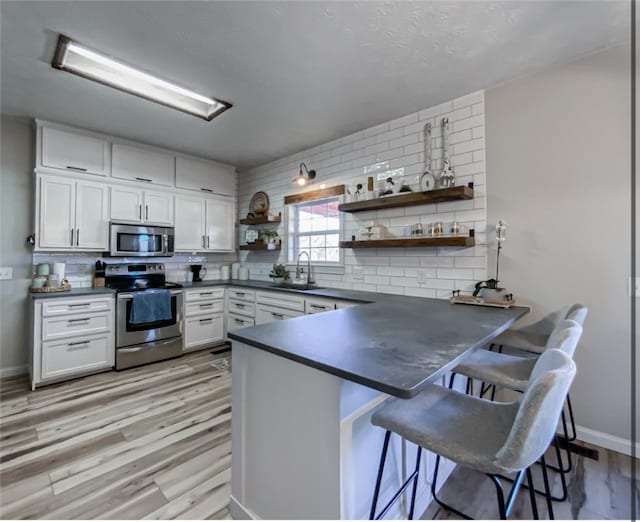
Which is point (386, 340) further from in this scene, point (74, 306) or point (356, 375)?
point (74, 306)

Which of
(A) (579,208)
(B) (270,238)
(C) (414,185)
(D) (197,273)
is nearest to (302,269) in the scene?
(B) (270,238)

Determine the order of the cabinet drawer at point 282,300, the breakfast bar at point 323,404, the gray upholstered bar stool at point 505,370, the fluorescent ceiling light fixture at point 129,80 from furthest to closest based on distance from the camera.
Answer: the cabinet drawer at point 282,300 → the fluorescent ceiling light fixture at point 129,80 → the gray upholstered bar stool at point 505,370 → the breakfast bar at point 323,404

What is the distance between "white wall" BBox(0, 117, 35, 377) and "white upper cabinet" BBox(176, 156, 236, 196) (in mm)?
1494

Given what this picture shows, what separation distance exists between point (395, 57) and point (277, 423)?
7.70 feet

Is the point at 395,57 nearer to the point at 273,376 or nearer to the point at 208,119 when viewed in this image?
the point at 208,119

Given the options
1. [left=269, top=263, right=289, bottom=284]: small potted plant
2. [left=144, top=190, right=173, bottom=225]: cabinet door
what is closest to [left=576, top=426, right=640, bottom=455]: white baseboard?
[left=269, top=263, right=289, bottom=284]: small potted plant

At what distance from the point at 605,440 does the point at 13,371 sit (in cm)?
525

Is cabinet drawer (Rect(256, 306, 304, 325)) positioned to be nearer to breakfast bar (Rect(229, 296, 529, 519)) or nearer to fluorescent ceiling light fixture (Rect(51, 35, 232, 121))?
breakfast bar (Rect(229, 296, 529, 519))

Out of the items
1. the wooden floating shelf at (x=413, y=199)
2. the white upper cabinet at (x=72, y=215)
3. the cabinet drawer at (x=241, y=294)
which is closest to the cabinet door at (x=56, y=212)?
the white upper cabinet at (x=72, y=215)

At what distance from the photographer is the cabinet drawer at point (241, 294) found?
3.85 m

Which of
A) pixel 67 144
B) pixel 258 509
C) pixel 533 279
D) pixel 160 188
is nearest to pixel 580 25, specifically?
pixel 533 279

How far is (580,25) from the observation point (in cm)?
182

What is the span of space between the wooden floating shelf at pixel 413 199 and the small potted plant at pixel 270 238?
4.28 feet

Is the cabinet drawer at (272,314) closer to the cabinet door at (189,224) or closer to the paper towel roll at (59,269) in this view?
the cabinet door at (189,224)
